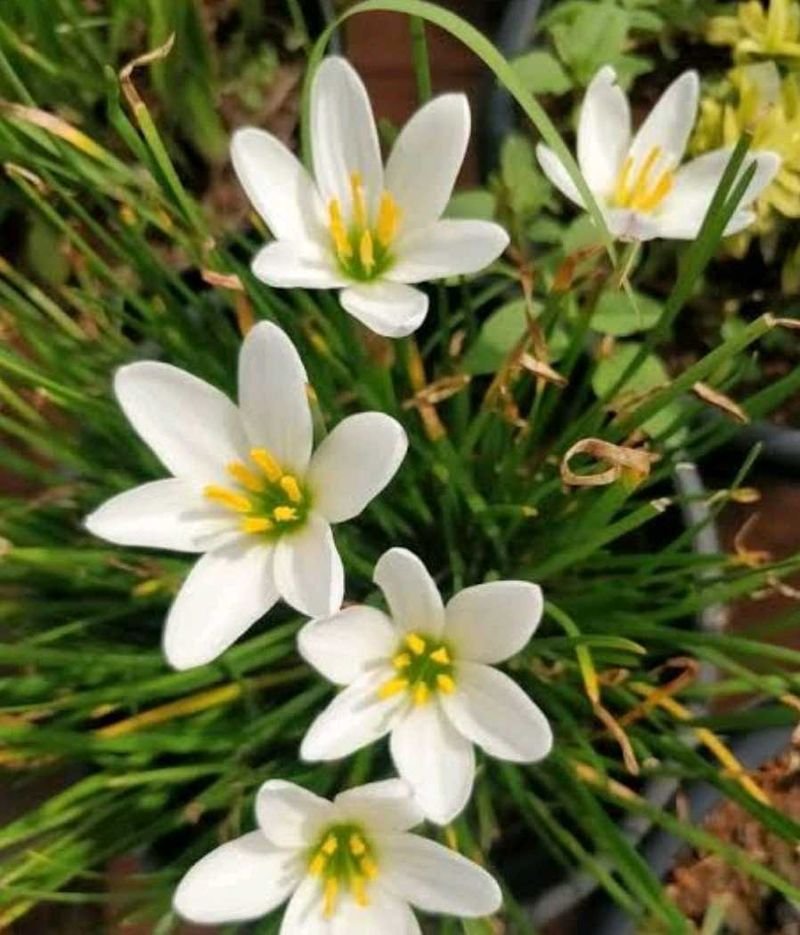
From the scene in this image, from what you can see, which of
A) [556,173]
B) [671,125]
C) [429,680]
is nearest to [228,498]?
[429,680]

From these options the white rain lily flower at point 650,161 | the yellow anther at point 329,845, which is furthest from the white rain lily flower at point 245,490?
the white rain lily flower at point 650,161

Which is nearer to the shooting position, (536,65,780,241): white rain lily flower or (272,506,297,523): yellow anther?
(272,506,297,523): yellow anther

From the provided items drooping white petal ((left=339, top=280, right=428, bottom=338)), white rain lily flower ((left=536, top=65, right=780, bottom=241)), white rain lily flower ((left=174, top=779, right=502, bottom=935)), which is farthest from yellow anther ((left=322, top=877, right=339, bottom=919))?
white rain lily flower ((left=536, top=65, right=780, bottom=241))

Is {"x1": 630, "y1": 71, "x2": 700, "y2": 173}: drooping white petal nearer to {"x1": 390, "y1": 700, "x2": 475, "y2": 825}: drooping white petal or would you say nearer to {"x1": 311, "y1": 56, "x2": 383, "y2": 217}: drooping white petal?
{"x1": 311, "y1": 56, "x2": 383, "y2": 217}: drooping white petal

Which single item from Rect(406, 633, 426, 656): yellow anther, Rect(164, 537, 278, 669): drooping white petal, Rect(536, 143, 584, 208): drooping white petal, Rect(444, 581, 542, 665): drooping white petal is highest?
Rect(536, 143, 584, 208): drooping white petal

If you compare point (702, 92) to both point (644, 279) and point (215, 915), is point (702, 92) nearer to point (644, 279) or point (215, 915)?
point (644, 279)

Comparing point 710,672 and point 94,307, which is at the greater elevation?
point 94,307

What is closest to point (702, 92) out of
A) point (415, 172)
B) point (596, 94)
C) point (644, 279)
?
point (644, 279)
